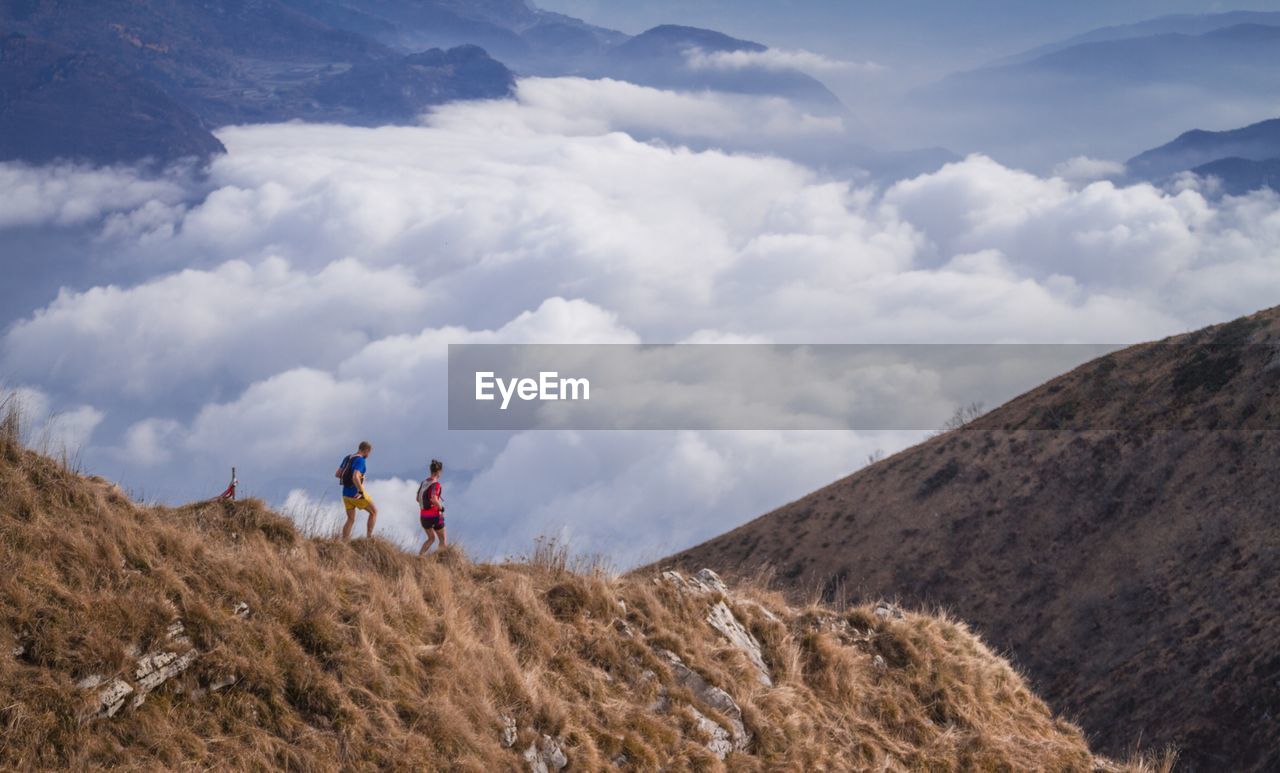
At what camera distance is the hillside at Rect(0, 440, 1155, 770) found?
1037 centimetres

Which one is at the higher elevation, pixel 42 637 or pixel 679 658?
pixel 42 637

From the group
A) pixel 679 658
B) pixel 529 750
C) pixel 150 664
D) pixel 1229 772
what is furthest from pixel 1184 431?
pixel 150 664

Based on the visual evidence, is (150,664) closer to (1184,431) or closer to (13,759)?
(13,759)

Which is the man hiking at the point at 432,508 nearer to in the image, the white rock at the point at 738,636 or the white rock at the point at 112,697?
the white rock at the point at 738,636

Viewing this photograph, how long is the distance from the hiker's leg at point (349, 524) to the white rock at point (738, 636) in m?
5.54

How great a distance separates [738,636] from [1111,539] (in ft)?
135

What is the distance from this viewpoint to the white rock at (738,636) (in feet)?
51.4

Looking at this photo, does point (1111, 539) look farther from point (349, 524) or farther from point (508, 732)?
point (508, 732)

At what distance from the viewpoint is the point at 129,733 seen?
10.1 metres

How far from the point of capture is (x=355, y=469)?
620 inches

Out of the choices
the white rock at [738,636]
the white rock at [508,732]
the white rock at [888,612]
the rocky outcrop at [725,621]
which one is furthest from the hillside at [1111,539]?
the white rock at [508,732]

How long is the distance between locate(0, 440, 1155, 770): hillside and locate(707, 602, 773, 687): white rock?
0.04 meters

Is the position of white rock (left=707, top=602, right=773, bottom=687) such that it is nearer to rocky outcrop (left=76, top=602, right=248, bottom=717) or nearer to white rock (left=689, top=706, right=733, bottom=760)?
white rock (left=689, top=706, right=733, bottom=760)

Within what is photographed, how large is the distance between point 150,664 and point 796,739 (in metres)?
8.33
